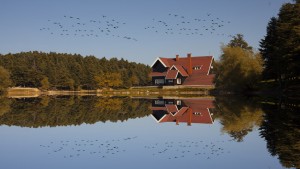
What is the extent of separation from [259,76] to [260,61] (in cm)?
392

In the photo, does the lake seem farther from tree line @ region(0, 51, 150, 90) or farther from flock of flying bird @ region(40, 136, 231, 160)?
tree line @ region(0, 51, 150, 90)

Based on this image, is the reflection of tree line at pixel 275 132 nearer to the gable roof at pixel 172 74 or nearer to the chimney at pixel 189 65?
the gable roof at pixel 172 74

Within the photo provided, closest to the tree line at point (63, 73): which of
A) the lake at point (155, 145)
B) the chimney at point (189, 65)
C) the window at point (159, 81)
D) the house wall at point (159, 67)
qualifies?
the house wall at point (159, 67)

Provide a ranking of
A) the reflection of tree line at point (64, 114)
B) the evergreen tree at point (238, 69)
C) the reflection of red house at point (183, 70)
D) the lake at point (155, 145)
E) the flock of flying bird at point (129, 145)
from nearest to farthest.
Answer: the lake at point (155, 145) < the flock of flying bird at point (129, 145) < the reflection of tree line at point (64, 114) < the evergreen tree at point (238, 69) < the reflection of red house at point (183, 70)

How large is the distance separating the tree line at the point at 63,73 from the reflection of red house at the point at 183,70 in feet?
44.4

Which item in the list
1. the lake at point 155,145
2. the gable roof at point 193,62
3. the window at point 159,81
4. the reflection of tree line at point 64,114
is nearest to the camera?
the lake at point 155,145

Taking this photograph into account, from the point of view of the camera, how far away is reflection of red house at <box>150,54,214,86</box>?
95438mm

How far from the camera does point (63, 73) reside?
381 feet

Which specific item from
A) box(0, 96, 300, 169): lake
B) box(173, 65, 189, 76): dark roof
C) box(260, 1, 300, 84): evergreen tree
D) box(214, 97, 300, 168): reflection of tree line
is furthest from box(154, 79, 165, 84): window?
box(0, 96, 300, 169): lake

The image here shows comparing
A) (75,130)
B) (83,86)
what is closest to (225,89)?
(75,130)

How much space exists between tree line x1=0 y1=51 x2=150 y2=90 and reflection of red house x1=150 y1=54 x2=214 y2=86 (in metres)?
13.5

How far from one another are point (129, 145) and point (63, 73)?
102713mm

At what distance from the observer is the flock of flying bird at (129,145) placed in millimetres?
14291

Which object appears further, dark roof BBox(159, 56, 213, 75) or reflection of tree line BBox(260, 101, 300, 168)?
dark roof BBox(159, 56, 213, 75)
